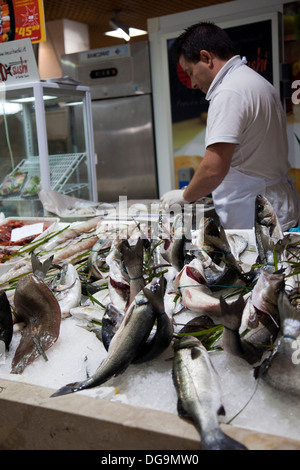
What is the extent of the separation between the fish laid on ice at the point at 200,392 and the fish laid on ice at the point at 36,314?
48 centimetres

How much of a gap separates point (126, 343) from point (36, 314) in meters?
0.47

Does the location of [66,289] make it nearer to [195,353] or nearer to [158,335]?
[158,335]

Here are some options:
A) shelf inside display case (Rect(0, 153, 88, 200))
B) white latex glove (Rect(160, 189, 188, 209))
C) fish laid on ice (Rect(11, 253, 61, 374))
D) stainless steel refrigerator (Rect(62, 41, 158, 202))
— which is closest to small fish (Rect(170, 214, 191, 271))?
fish laid on ice (Rect(11, 253, 61, 374))

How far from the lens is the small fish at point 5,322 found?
4.99 ft

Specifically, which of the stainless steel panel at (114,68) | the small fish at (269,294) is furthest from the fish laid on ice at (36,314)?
the stainless steel panel at (114,68)

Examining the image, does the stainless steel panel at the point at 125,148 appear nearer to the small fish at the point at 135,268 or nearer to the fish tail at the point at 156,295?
the small fish at the point at 135,268

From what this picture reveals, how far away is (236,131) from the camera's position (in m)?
2.83

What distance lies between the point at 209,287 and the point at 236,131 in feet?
4.76

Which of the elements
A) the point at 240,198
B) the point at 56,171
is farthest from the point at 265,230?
the point at 56,171

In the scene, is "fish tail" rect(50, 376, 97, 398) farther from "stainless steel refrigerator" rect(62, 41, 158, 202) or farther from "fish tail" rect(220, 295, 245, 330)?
"stainless steel refrigerator" rect(62, 41, 158, 202)

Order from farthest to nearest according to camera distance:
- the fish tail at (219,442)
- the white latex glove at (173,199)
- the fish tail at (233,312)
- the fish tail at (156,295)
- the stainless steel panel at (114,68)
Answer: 1. the stainless steel panel at (114,68)
2. the white latex glove at (173,199)
3. the fish tail at (156,295)
4. the fish tail at (233,312)
5. the fish tail at (219,442)

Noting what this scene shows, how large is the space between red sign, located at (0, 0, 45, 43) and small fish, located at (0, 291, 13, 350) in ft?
9.24

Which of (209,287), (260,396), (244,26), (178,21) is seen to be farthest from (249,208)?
(178,21)

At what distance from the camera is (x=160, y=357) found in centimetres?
131
